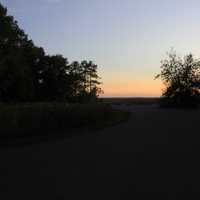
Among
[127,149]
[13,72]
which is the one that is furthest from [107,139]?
[13,72]

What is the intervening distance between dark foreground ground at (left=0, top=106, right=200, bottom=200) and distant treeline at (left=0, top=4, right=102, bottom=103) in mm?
30670

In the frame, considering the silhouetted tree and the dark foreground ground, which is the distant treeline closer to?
the silhouetted tree

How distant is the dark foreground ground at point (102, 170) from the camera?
8695 mm

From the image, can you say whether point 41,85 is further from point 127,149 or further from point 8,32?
point 127,149

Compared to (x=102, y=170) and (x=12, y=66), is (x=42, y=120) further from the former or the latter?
(x=12, y=66)

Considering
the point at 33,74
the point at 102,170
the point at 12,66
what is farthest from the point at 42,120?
the point at 33,74

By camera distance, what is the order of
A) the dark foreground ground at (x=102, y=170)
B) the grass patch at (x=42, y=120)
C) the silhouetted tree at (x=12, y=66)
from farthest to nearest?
the silhouetted tree at (x=12, y=66), the grass patch at (x=42, y=120), the dark foreground ground at (x=102, y=170)

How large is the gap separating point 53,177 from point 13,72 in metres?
38.9

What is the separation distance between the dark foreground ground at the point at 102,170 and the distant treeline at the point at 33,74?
3067cm

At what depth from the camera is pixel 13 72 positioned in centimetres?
4800

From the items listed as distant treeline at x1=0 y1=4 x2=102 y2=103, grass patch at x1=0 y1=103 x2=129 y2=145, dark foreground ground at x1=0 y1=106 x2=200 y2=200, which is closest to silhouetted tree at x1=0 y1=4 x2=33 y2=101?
distant treeline at x1=0 y1=4 x2=102 y2=103

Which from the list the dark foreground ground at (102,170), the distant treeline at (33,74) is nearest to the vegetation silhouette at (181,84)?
the distant treeline at (33,74)

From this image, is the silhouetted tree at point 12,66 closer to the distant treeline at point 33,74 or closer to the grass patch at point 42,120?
the distant treeline at point 33,74

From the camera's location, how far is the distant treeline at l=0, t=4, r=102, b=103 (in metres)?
48.5
